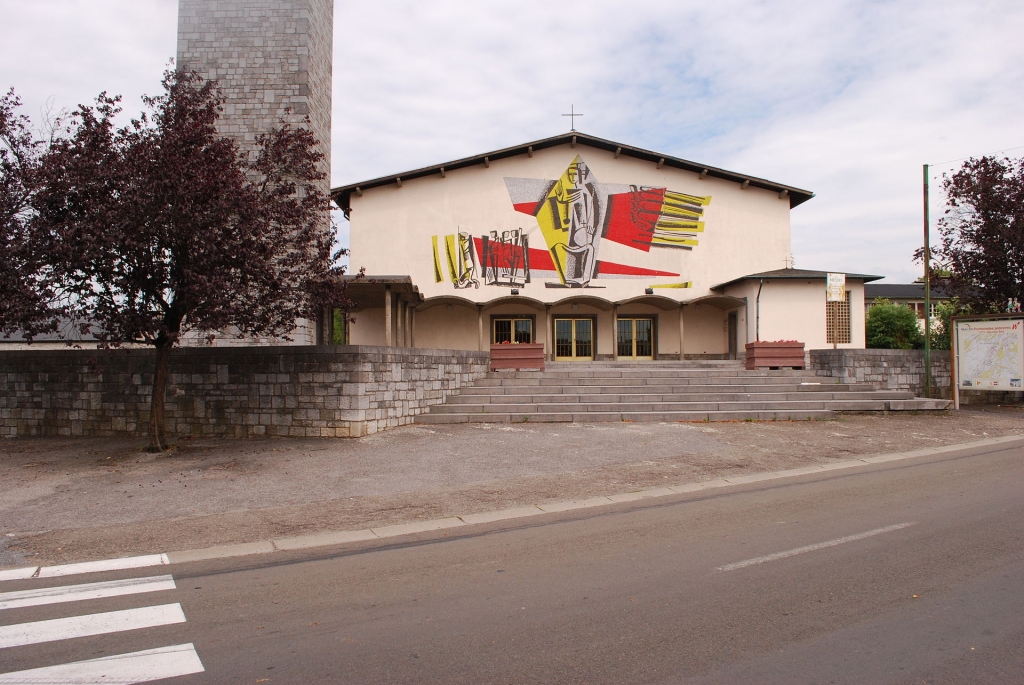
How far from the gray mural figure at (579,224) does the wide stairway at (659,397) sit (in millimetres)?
8233

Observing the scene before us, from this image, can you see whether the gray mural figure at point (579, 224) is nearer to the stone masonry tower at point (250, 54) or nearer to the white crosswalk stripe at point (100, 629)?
the stone masonry tower at point (250, 54)

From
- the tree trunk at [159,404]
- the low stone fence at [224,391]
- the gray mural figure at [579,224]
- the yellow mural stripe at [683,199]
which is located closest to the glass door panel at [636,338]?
the gray mural figure at [579,224]

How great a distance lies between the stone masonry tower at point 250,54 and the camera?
66.2ft

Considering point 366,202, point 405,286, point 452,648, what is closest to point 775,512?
point 452,648

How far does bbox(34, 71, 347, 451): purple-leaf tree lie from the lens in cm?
993

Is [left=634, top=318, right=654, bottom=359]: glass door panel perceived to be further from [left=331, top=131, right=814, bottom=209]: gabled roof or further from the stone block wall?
the stone block wall

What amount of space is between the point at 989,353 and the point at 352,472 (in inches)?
655

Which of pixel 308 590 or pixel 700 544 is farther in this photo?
pixel 700 544

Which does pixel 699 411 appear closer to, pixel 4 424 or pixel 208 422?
pixel 208 422

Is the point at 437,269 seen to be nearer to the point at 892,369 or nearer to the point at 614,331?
the point at 614,331

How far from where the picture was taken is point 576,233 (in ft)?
87.7

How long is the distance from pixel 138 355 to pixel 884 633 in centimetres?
1387

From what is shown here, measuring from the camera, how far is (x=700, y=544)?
5867 millimetres

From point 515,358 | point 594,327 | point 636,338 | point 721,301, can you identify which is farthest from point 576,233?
point 515,358
